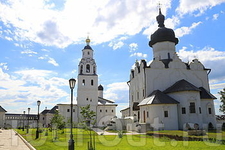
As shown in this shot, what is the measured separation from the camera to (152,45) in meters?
35.8

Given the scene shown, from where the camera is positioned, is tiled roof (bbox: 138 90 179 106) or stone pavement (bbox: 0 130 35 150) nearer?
stone pavement (bbox: 0 130 35 150)

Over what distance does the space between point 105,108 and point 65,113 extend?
9824 millimetres

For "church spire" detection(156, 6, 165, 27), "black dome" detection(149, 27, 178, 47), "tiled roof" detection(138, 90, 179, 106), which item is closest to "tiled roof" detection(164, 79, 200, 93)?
"tiled roof" detection(138, 90, 179, 106)

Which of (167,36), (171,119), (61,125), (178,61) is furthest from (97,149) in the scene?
(167,36)

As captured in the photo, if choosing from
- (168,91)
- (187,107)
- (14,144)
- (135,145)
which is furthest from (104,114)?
(135,145)

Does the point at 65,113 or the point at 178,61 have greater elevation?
the point at 178,61

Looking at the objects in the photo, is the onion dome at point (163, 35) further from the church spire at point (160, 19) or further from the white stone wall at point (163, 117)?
the white stone wall at point (163, 117)

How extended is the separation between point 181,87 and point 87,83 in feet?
84.5

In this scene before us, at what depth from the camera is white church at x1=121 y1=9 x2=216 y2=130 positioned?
2548cm

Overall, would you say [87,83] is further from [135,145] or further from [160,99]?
[135,145]

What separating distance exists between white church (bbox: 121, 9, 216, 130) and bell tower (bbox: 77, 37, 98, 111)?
39.8 feet

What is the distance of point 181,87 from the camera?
2680cm

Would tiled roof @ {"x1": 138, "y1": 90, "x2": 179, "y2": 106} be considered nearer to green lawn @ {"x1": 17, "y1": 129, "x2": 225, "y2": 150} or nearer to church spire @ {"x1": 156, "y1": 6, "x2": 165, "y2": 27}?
green lawn @ {"x1": 17, "y1": 129, "x2": 225, "y2": 150}

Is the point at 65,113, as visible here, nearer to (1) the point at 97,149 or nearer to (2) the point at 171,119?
(2) the point at 171,119
